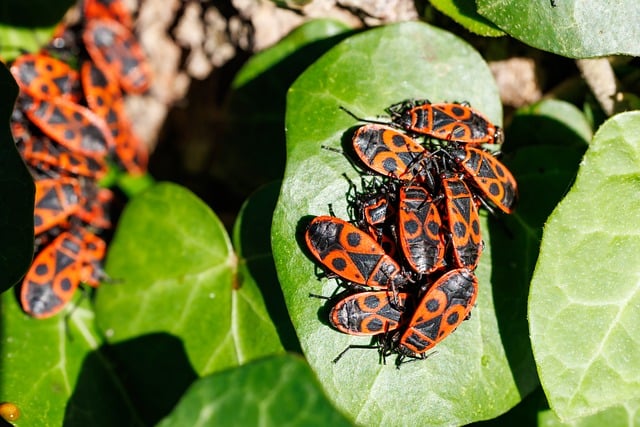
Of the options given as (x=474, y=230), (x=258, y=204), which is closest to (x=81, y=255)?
(x=258, y=204)

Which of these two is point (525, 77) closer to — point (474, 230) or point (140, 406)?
point (474, 230)

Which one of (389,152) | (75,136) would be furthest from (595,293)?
(75,136)

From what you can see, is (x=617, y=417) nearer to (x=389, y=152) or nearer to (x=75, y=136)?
(x=389, y=152)

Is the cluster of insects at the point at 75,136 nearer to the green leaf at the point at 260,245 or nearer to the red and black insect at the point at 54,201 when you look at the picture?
the red and black insect at the point at 54,201

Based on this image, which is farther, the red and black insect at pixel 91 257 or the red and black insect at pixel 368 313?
the red and black insect at pixel 91 257

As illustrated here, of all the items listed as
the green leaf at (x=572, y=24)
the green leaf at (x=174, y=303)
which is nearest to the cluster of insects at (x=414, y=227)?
the green leaf at (x=572, y=24)
